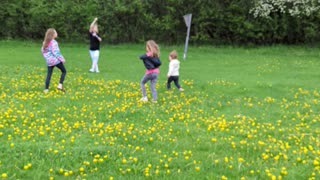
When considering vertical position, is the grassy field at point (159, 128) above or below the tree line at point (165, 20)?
below

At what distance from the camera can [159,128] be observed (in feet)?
27.8

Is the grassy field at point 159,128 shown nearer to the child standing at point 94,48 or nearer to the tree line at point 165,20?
the child standing at point 94,48

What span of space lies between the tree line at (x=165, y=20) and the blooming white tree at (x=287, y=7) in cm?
16

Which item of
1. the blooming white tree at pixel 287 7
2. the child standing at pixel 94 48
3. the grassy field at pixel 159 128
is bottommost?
the grassy field at pixel 159 128

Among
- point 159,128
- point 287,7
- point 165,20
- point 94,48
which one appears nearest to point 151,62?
point 159,128

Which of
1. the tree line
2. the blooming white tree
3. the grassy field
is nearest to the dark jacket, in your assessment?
the grassy field

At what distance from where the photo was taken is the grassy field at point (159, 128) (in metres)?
6.33

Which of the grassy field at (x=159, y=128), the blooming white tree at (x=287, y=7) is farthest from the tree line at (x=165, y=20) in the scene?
the grassy field at (x=159, y=128)

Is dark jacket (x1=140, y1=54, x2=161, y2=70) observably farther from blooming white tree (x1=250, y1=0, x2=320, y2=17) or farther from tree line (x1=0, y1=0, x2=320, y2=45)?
tree line (x1=0, y1=0, x2=320, y2=45)

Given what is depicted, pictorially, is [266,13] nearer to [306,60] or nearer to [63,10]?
[306,60]

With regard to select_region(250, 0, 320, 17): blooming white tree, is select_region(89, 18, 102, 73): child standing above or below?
below

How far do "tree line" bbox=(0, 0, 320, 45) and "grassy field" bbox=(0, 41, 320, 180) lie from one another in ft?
49.0

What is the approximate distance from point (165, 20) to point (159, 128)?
23710 millimetres

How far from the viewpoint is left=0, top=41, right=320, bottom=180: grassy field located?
633 centimetres
